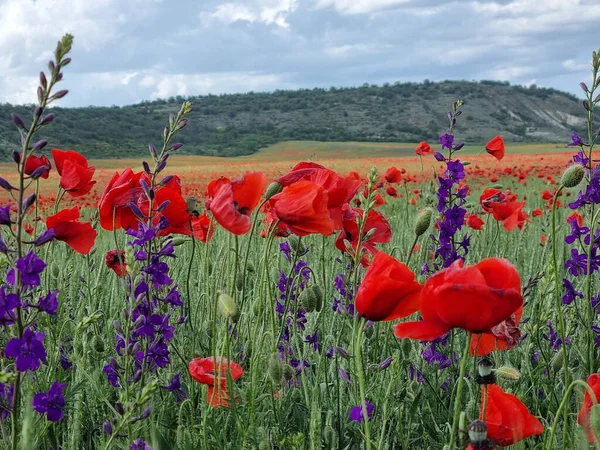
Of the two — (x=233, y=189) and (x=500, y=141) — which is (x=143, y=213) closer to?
(x=233, y=189)

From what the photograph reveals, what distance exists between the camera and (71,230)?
1375mm

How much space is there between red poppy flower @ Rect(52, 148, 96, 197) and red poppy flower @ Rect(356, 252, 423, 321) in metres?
1.08

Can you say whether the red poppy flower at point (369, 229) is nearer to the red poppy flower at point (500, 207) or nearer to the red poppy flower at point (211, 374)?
the red poppy flower at point (211, 374)

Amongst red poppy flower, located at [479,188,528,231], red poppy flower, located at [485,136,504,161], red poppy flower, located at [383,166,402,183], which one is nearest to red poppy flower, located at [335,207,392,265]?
red poppy flower, located at [479,188,528,231]

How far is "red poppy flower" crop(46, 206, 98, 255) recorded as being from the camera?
4.43 feet

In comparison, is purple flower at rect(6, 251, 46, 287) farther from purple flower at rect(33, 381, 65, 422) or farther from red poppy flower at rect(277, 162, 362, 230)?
red poppy flower at rect(277, 162, 362, 230)

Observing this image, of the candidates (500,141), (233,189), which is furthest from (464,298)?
(500,141)

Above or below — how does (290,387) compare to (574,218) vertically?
below

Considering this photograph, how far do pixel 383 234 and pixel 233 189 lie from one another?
413 millimetres

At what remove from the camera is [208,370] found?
148 centimetres

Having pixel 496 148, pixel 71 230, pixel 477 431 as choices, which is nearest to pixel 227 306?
pixel 71 230

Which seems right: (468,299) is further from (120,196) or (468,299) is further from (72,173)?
(72,173)

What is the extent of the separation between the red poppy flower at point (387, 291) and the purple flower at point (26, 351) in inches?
19.3

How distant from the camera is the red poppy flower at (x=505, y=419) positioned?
93cm
